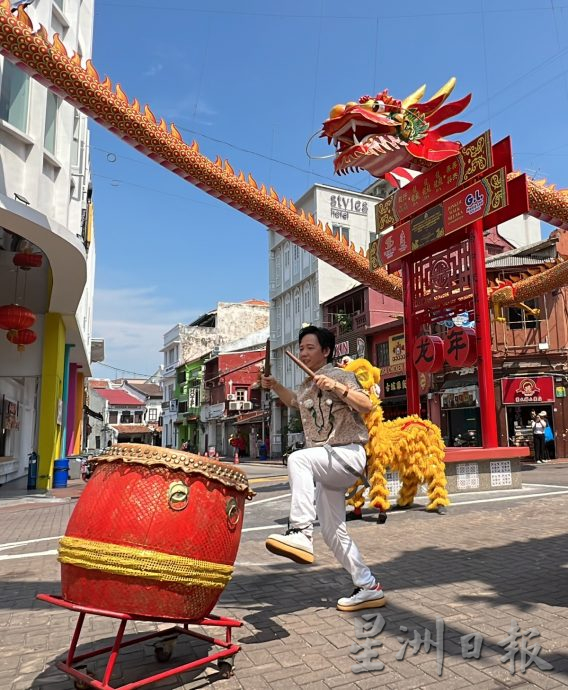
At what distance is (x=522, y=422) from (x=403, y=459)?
1641 centimetres

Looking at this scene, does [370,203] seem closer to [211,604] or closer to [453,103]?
[453,103]

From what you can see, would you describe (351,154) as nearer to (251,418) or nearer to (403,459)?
(403,459)

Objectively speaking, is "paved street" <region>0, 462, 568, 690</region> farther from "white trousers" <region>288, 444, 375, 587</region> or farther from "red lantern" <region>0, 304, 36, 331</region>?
"red lantern" <region>0, 304, 36, 331</region>

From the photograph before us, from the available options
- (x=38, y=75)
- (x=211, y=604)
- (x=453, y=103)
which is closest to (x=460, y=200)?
(x=453, y=103)

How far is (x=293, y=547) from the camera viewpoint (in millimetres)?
3104

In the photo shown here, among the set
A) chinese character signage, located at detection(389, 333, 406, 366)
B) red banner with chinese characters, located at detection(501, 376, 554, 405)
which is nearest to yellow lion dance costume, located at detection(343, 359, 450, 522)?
red banner with chinese characters, located at detection(501, 376, 554, 405)

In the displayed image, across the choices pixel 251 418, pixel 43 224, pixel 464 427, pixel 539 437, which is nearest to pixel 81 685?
pixel 43 224

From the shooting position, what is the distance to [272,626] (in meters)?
3.48

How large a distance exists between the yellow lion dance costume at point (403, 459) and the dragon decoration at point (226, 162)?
4893mm

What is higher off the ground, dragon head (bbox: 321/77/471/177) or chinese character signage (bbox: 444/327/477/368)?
dragon head (bbox: 321/77/471/177)

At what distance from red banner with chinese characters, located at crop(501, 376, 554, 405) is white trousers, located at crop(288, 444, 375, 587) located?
20235 millimetres

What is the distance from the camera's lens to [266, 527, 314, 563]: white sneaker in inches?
122

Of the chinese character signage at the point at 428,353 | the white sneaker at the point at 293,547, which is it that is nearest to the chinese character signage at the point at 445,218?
the chinese character signage at the point at 428,353

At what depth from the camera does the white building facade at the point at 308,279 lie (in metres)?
34.7
